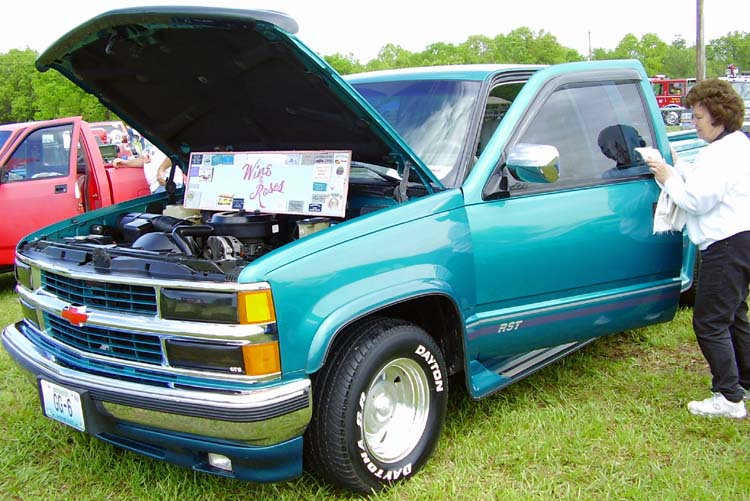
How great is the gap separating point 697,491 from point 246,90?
9.46 feet

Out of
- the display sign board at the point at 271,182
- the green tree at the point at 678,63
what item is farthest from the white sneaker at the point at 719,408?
the green tree at the point at 678,63

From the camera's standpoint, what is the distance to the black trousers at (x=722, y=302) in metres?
3.53

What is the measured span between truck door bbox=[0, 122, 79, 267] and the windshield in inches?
179

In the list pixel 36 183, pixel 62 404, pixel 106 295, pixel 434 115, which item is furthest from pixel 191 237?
pixel 36 183

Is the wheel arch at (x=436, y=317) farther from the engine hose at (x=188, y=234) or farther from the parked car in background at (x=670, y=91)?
the parked car in background at (x=670, y=91)

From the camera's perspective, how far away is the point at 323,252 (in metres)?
2.71

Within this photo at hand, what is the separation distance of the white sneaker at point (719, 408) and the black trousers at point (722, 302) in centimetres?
3

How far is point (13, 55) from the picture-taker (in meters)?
56.2

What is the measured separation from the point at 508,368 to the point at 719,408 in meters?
1.13

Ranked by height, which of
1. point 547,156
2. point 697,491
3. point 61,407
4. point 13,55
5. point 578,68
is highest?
point 13,55

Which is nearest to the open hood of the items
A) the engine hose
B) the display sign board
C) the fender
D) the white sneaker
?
the display sign board

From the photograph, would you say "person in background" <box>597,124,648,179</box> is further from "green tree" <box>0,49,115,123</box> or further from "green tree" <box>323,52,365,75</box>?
"green tree" <box>323,52,365,75</box>

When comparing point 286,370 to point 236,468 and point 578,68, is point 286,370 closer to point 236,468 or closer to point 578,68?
point 236,468

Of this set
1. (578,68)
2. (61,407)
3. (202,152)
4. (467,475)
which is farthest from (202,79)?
(467,475)
